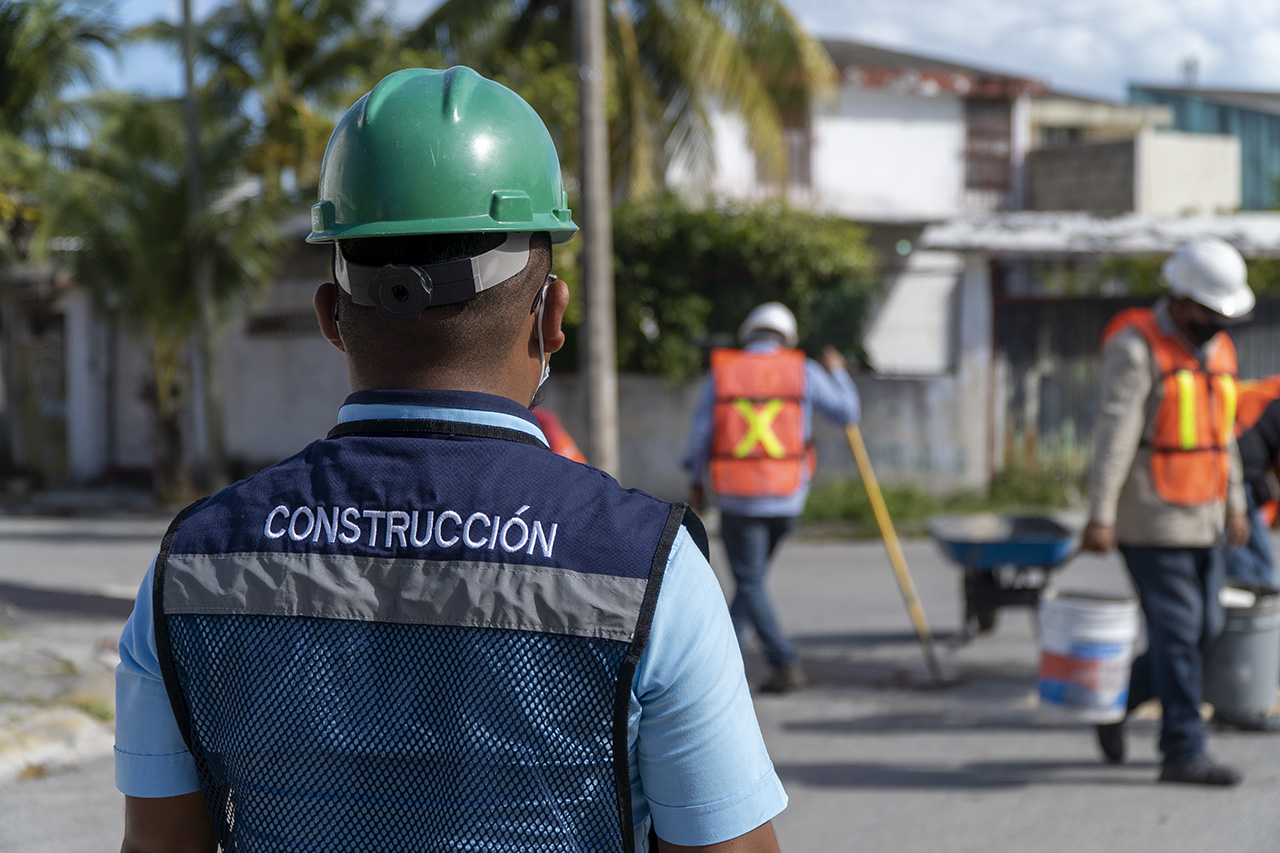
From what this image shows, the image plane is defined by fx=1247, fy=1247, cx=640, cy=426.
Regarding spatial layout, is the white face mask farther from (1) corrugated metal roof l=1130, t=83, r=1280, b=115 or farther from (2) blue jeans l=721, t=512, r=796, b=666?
(1) corrugated metal roof l=1130, t=83, r=1280, b=115

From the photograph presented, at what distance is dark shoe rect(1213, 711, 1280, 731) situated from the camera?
5.30m

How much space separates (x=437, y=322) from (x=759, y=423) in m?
5.29

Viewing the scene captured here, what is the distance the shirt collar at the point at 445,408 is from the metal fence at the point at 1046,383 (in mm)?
13374

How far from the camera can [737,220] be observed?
46.4 ft

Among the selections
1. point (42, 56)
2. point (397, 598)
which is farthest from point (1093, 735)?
point (42, 56)

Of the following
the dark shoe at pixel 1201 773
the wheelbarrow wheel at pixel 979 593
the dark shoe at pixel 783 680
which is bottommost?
the dark shoe at pixel 783 680

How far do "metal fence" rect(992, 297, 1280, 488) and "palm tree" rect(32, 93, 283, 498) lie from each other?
353 inches

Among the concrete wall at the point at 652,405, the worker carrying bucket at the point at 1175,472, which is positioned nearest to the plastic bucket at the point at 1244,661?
the worker carrying bucket at the point at 1175,472

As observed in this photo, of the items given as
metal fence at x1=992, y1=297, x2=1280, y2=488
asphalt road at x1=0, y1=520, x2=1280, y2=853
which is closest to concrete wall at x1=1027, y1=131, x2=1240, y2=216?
metal fence at x1=992, y1=297, x2=1280, y2=488

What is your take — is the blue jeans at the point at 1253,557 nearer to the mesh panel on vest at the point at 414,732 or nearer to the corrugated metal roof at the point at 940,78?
the mesh panel on vest at the point at 414,732

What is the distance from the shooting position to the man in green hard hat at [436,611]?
134 centimetres

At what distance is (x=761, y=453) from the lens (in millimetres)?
6609

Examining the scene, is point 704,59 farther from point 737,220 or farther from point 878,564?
point 878,564

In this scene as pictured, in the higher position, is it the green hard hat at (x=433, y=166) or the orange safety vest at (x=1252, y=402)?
the green hard hat at (x=433, y=166)
